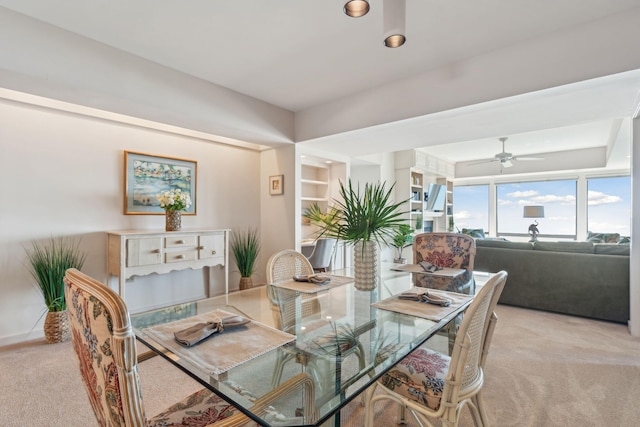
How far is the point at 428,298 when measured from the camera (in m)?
1.56

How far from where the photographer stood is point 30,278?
2789mm

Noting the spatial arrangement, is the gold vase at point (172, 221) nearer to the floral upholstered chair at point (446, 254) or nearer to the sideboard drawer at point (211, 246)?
the sideboard drawer at point (211, 246)

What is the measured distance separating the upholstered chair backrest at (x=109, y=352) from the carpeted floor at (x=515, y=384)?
50.1 inches

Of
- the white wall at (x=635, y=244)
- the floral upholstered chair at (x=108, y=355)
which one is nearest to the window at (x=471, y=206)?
the white wall at (x=635, y=244)

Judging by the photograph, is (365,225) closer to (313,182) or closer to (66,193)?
(66,193)

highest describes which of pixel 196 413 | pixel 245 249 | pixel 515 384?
pixel 245 249

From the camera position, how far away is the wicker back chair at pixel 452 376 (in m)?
1.09

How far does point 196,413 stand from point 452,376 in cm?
93

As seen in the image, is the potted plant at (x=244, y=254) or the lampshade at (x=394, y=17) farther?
the potted plant at (x=244, y=254)

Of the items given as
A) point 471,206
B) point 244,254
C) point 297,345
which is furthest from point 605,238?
point 297,345

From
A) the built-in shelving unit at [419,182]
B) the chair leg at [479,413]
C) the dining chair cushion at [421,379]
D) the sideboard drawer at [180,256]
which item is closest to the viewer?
the dining chair cushion at [421,379]

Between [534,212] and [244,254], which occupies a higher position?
[534,212]

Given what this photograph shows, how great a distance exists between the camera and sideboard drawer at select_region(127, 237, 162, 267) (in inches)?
115

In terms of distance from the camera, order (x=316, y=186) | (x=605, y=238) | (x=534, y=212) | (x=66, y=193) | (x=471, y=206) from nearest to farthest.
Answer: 1. (x=66, y=193)
2. (x=316, y=186)
3. (x=605, y=238)
4. (x=534, y=212)
5. (x=471, y=206)
